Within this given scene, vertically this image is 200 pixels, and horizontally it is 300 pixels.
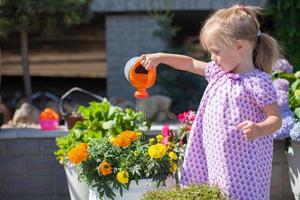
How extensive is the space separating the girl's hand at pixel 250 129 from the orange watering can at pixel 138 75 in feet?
1.98

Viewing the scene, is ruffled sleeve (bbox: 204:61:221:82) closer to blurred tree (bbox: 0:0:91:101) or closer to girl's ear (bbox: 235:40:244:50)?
girl's ear (bbox: 235:40:244:50)

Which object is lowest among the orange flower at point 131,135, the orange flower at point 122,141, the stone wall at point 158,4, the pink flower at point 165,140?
the pink flower at point 165,140

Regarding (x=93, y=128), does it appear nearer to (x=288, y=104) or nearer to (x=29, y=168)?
(x=29, y=168)

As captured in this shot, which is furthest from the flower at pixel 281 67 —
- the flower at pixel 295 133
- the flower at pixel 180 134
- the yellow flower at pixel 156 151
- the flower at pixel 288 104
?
the yellow flower at pixel 156 151

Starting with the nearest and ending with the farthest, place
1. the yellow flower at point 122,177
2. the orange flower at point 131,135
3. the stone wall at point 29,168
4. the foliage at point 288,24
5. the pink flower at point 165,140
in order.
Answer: the yellow flower at point 122,177 < the orange flower at point 131,135 < the pink flower at point 165,140 < the stone wall at point 29,168 < the foliage at point 288,24

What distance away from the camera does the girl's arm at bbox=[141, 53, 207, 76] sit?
3.04 m

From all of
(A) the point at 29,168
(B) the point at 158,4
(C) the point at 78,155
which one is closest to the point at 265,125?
(C) the point at 78,155

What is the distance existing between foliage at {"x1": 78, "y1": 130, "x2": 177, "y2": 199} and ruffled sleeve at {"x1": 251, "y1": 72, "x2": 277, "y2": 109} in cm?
60

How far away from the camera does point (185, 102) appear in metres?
5.69

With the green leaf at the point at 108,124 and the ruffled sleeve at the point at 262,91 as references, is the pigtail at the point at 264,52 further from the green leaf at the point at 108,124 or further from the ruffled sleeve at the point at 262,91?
the green leaf at the point at 108,124

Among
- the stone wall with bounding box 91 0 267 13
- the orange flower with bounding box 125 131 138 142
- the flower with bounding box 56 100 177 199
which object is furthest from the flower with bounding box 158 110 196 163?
the stone wall with bounding box 91 0 267 13

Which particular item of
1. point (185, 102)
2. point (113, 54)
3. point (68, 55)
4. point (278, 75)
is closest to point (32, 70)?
point (68, 55)

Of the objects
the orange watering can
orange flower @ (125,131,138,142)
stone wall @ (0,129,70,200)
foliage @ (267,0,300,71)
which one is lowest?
stone wall @ (0,129,70,200)

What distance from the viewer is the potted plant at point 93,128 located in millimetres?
Answer: 3760
